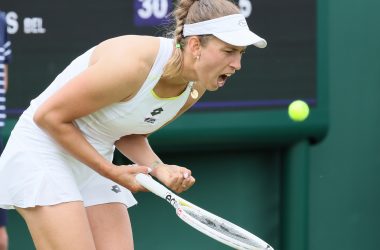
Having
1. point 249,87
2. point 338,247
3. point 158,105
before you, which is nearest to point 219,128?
point 249,87

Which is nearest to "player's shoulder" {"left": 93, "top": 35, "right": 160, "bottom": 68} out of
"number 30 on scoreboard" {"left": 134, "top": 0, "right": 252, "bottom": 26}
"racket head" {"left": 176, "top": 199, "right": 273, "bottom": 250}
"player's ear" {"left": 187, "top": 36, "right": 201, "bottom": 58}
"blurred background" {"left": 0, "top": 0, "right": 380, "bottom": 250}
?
"player's ear" {"left": 187, "top": 36, "right": 201, "bottom": 58}

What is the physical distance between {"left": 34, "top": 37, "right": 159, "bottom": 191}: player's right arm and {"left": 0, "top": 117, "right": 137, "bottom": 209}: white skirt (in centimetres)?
8

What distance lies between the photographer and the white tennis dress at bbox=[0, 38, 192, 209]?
10.8 feet

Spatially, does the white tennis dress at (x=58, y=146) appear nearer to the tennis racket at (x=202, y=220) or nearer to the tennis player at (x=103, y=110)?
the tennis player at (x=103, y=110)

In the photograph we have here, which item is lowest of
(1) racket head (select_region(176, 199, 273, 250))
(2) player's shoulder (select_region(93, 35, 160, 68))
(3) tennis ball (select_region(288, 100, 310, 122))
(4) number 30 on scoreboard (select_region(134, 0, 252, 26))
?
(1) racket head (select_region(176, 199, 273, 250))

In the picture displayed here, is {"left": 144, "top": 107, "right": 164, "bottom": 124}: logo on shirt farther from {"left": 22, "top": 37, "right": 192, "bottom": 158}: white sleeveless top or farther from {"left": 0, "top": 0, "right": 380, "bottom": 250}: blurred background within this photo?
{"left": 0, "top": 0, "right": 380, "bottom": 250}: blurred background

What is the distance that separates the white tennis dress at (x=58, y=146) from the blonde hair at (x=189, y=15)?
27 millimetres

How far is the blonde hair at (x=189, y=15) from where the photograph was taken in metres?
3.32

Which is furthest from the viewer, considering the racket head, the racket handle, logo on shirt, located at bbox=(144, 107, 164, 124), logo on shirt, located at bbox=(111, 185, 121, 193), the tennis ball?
Result: the tennis ball

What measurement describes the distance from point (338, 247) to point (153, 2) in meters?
1.73

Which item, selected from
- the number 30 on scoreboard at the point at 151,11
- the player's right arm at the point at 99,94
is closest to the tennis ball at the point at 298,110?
the number 30 on scoreboard at the point at 151,11

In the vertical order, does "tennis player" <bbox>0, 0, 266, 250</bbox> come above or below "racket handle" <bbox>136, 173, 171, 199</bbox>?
above

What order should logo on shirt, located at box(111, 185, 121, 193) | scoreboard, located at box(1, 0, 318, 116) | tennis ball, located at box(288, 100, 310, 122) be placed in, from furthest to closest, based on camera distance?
tennis ball, located at box(288, 100, 310, 122), scoreboard, located at box(1, 0, 318, 116), logo on shirt, located at box(111, 185, 121, 193)

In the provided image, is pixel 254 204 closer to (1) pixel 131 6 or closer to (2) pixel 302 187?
(2) pixel 302 187
